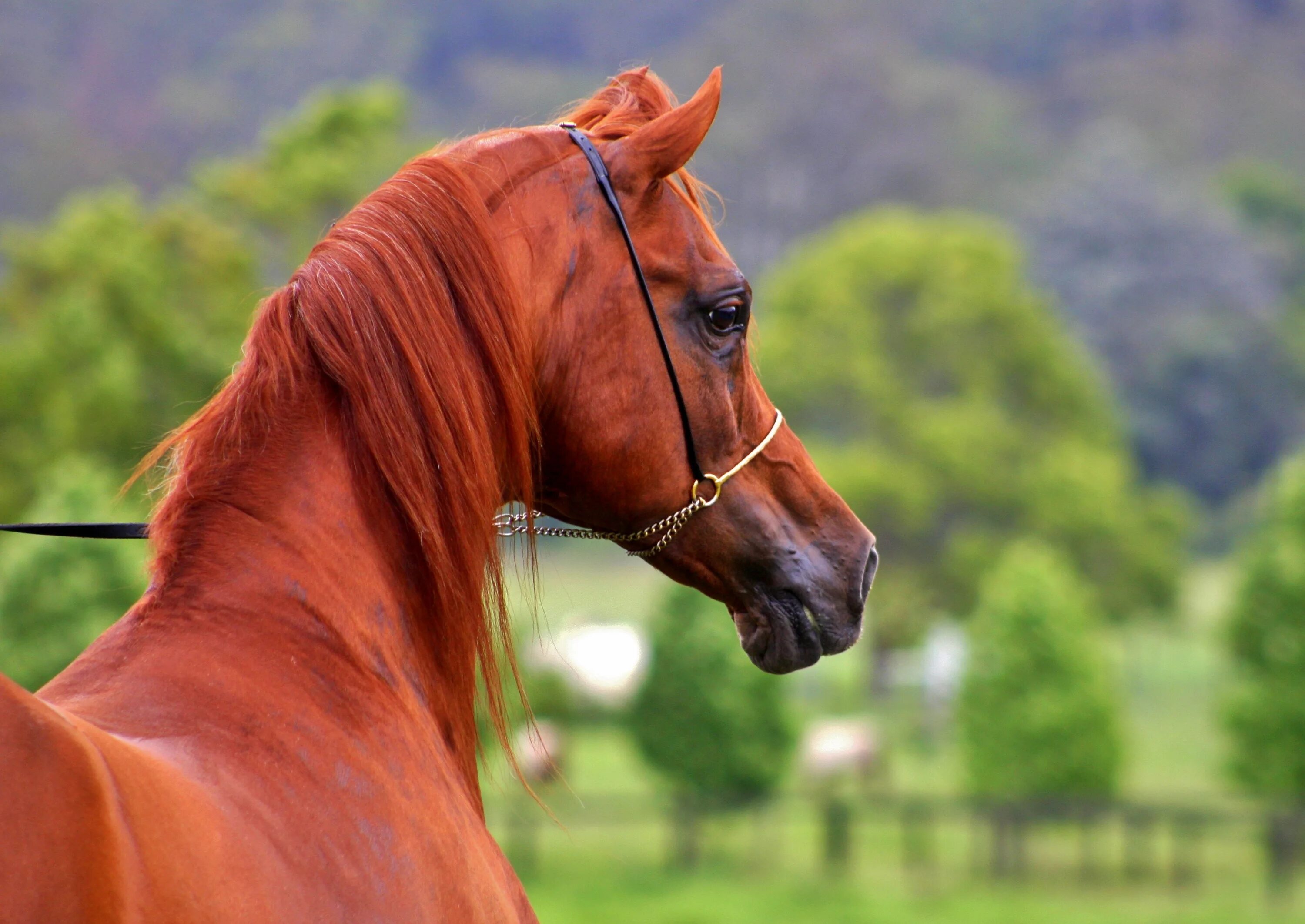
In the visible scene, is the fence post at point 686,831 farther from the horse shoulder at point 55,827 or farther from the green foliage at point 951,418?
the horse shoulder at point 55,827

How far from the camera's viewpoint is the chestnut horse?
1440mm

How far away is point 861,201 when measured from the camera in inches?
2525

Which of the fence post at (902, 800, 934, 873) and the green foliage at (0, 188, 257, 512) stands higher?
the green foliage at (0, 188, 257, 512)

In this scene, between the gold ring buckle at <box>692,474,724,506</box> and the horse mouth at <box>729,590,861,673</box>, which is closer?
the gold ring buckle at <box>692,474,724,506</box>

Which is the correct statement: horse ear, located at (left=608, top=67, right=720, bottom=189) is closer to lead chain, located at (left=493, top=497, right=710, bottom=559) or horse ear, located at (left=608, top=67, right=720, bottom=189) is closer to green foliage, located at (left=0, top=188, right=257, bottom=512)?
lead chain, located at (left=493, top=497, right=710, bottom=559)

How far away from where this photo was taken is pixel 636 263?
80.4 inches

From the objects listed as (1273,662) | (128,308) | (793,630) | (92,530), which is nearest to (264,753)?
(92,530)

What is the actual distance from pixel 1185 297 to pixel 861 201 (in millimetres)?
A: 16529

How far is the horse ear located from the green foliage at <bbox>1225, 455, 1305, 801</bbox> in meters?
12.3

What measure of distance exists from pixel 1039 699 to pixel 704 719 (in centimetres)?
361

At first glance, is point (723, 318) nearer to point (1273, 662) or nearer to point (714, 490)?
point (714, 490)

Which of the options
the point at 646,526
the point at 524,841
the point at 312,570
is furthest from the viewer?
the point at 524,841

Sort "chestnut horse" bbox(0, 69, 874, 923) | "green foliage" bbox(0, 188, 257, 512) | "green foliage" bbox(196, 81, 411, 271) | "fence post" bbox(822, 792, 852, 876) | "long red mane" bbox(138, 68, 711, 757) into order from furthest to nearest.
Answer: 1. "green foliage" bbox(196, 81, 411, 271)
2. "green foliage" bbox(0, 188, 257, 512)
3. "fence post" bbox(822, 792, 852, 876)
4. "long red mane" bbox(138, 68, 711, 757)
5. "chestnut horse" bbox(0, 69, 874, 923)

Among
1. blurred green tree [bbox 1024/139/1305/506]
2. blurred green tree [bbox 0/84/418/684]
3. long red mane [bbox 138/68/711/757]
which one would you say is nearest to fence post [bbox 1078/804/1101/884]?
blurred green tree [bbox 0/84/418/684]
